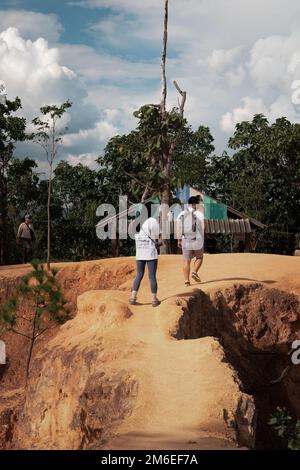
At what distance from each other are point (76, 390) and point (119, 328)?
1139mm

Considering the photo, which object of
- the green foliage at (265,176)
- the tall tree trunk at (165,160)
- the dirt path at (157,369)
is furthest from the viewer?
the green foliage at (265,176)

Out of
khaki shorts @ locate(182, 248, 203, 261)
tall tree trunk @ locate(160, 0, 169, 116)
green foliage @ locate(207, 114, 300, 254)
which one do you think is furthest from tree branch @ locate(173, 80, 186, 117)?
khaki shorts @ locate(182, 248, 203, 261)

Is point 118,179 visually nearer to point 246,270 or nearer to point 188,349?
point 246,270

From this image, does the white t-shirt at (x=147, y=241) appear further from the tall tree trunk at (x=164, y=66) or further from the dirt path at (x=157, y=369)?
the tall tree trunk at (x=164, y=66)

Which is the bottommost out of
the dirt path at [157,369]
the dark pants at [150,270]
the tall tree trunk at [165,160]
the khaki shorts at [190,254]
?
the dirt path at [157,369]

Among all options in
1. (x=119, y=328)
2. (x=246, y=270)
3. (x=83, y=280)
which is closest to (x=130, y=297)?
(x=119, y=328)

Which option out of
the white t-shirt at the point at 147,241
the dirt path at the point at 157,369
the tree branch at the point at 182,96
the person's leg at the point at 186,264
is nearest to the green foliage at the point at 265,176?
the tree branch at the point at 182,96

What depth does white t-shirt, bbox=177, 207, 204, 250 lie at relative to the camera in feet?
36.2

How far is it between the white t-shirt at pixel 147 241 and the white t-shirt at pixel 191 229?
1455mm

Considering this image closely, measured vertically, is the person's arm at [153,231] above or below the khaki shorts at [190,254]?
above

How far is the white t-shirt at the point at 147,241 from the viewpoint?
9.62 m

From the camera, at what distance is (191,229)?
11141 mm

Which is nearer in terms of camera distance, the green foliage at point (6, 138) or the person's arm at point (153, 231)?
the person's arm at point (153, 231)

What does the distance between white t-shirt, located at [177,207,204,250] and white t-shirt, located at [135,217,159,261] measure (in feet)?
4.77
